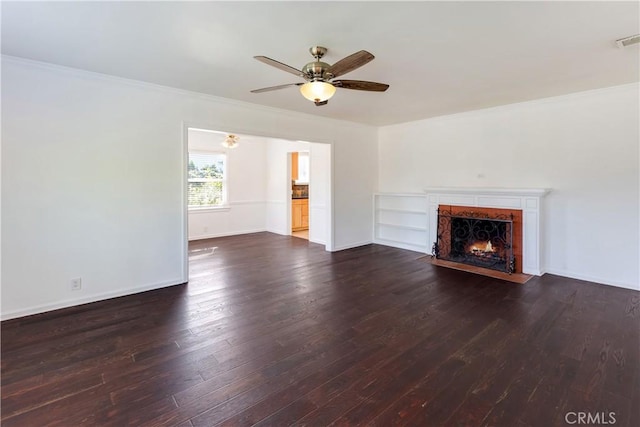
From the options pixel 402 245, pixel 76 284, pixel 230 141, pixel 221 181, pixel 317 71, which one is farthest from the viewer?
pixel 221 181

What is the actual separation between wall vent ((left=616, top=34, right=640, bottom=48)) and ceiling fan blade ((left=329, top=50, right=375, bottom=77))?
7.46ft

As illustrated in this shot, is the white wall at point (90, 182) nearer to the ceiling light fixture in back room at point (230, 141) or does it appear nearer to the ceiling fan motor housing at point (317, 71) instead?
the ceiling fan motor housing at point (317, 71)

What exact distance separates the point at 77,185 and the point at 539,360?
15.4 feet

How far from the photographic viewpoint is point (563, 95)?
421cm

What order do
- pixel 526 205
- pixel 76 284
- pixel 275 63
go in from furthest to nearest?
pixel 526 205, pixel 76 284, pixel 275 63

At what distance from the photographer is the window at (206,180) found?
286 inches

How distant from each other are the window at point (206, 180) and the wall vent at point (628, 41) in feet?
23.2

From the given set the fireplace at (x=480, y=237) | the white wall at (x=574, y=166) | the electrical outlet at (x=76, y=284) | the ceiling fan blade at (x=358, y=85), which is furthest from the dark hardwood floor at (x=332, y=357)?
the ceiling fan blade at (x=358, y=85)

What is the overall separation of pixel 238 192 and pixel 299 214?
5.93ft

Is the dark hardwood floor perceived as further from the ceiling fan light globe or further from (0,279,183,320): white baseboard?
the ceiling fan light globe

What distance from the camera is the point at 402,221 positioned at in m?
6.35

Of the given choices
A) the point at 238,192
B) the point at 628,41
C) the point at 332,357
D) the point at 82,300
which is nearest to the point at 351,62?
the point at 332,357

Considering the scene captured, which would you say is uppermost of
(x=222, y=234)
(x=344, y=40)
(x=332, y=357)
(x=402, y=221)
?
(x=344, y=40)

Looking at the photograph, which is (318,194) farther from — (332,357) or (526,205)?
(332,357)
